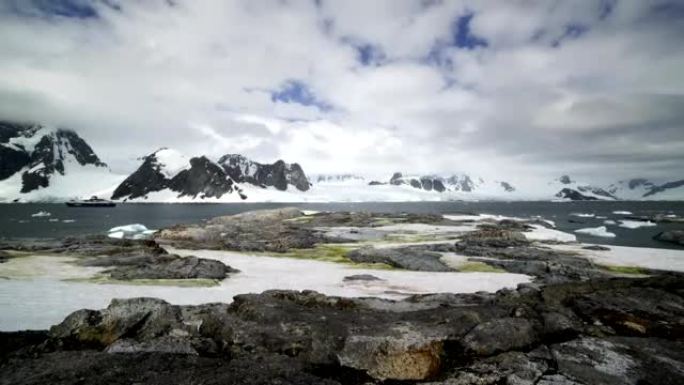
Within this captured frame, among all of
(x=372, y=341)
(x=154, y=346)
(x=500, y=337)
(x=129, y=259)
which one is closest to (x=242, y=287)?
(x=129, y=259)

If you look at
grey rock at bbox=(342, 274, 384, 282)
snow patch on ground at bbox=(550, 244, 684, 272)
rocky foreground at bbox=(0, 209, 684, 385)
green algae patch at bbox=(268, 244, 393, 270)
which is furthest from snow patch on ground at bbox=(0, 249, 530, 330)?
snow patch on ground at bbox=(550, 244, 684, 272)

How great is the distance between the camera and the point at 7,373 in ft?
35.6

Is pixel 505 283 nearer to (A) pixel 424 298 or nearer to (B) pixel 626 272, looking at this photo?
(A) pixel 424 298

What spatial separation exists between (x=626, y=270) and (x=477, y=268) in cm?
1395

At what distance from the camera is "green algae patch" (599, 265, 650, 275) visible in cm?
3719

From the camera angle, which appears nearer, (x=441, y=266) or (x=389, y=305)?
(x=389, y=305)

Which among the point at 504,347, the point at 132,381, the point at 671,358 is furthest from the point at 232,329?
the point at 671,358

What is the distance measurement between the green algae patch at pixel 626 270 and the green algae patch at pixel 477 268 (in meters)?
10.5

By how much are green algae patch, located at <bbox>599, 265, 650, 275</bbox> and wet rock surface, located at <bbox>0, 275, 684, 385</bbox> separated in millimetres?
23802

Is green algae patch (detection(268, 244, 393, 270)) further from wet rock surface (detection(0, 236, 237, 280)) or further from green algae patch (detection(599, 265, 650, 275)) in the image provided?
green algae patch (detection(599, 265, 650, 275))

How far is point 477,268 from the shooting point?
123 feet

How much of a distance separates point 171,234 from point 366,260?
32140 millimetres

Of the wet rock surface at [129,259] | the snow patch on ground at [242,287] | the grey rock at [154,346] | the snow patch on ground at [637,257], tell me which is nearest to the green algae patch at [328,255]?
the snow patch on ground at [242,287]

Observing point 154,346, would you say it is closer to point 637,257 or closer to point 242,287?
point 242,287
